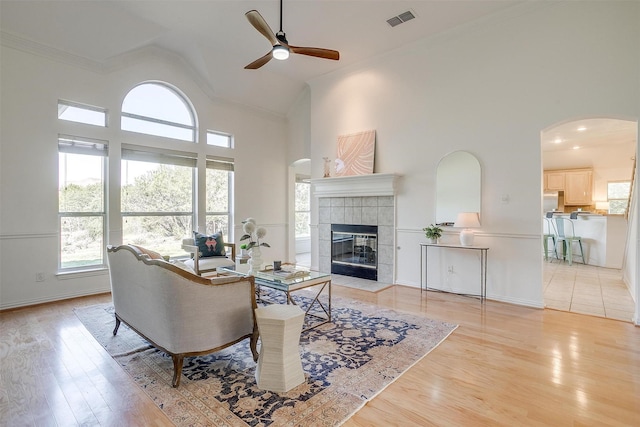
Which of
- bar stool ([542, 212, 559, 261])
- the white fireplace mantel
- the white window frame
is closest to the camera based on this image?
the white fireplace mantel

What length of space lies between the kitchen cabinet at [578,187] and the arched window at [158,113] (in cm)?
988

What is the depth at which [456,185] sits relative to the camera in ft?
15.2

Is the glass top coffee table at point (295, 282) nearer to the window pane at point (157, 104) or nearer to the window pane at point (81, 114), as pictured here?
the window pane at point (81, 114)

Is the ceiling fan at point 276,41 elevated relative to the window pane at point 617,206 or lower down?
elevated

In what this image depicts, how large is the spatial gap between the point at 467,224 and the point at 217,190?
468 centimetres

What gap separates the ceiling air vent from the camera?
425cm

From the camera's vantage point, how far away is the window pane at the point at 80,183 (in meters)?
4.48

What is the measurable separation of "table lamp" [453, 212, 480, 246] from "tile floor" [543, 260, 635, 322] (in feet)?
4.19

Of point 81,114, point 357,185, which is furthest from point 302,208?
point 81,114

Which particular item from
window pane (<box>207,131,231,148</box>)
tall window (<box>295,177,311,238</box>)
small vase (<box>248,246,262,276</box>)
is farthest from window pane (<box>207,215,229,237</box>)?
tall window (<box>295,177,311,238</box>)

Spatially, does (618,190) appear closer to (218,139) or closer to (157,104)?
(218,139)

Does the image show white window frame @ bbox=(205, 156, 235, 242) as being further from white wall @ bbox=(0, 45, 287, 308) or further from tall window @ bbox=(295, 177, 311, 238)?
tall window @ bbox=(295, 177, 311, 238)

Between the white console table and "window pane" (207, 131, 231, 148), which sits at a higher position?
"window pane" (207, 131, 231, 148)

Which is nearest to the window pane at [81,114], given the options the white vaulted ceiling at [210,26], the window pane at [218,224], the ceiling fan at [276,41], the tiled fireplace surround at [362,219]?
the white vaulted ceiling at [210,26]
